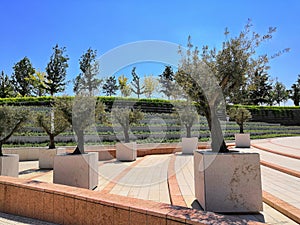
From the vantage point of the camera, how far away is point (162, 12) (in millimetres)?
6727

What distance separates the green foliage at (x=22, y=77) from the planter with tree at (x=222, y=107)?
1405 inches

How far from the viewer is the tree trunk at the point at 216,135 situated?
145 inches

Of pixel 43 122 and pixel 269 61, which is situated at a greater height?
pixel 269 61

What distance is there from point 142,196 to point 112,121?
7014 millimetres

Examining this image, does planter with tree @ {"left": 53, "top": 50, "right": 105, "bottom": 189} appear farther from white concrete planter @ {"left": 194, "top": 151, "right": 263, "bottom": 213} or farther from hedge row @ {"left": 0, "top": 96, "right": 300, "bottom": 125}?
hedge row @ {"left": 0, "top": 96, "right": 300, "bottom": 125}

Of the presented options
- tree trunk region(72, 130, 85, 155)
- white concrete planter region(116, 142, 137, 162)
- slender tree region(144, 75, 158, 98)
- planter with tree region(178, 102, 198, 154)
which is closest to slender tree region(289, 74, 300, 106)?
slender tree region(144, 75, 158, 98)

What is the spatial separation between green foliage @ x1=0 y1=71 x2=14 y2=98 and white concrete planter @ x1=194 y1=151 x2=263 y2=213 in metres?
34.1

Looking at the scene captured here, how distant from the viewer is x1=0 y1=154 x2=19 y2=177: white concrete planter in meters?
5.69

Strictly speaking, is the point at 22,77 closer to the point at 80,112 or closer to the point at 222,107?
the point at 80,112

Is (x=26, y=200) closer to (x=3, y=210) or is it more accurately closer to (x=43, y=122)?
(x=3, y=210)

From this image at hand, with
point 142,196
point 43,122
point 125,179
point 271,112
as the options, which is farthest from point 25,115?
point 271,112

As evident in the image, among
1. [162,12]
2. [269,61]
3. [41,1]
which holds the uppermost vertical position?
[41,1]

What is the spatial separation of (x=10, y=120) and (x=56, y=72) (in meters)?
26.9

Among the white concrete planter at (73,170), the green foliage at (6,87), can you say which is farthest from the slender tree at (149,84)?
the green foliage at (6,87)
